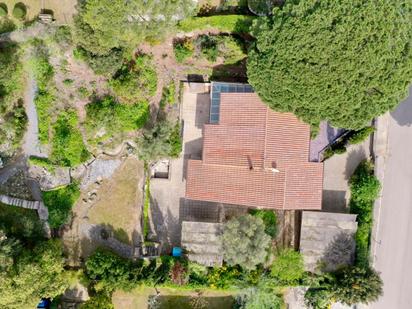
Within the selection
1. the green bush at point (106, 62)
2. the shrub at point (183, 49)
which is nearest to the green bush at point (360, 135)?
the shrub at point (183, 49)

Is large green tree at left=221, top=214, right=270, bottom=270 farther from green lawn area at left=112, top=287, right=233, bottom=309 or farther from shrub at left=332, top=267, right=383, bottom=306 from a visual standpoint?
shrub at left=332, top=267, right=383, bottom=306

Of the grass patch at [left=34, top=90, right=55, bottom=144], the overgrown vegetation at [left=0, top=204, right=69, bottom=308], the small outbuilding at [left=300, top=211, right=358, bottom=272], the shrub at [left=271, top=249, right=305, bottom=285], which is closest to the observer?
the overgrown vegetation at [left=0, top=204, right=69, bottom=308]

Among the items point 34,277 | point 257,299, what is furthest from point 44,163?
point 257,299

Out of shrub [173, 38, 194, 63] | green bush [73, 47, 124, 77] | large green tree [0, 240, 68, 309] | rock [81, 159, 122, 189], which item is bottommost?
large green tree [0, 240, 68, 309]

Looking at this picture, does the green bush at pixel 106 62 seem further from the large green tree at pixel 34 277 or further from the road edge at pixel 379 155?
the road edge at pixel 379 155

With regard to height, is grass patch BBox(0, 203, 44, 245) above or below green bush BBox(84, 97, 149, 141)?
below

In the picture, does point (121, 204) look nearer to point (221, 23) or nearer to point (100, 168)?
point (100, 168)

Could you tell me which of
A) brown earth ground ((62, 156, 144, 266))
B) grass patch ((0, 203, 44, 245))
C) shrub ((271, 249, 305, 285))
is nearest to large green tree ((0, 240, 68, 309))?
grass patch ((0, 203, 44, 245))
